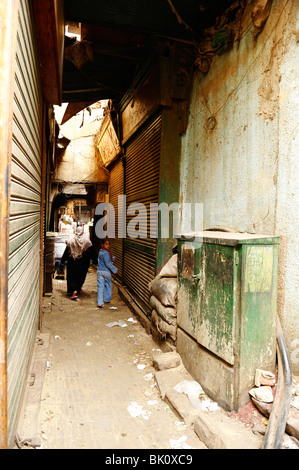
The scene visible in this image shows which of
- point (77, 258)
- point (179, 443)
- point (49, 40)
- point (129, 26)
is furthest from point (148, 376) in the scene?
point (129, 26)

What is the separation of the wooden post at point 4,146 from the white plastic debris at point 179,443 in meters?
1.46

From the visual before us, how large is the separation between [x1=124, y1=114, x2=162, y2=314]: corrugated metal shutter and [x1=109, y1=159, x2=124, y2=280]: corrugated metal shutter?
22.8 inches

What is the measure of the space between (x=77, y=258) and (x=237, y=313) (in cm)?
589

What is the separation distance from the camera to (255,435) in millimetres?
2418

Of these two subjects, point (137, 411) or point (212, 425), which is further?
point (137, 411)

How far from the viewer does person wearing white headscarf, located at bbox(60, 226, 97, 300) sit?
312 inches

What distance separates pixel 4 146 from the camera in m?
1.58

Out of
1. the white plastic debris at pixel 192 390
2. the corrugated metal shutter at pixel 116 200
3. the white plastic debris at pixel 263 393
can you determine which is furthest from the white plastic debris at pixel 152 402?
the corrugated metal shutter at pixel 116 200

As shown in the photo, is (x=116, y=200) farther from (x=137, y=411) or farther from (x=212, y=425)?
(x=212, y=425)

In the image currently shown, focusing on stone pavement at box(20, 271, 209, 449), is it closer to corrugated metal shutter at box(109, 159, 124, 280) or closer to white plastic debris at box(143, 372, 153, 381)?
white plastic debris at box(143, 372, 153, 381)

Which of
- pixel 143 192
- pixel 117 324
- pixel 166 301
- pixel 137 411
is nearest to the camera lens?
pixel 137 411

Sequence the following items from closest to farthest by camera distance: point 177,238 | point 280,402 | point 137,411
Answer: point 280,402 → point 137,411 → point 177,238
